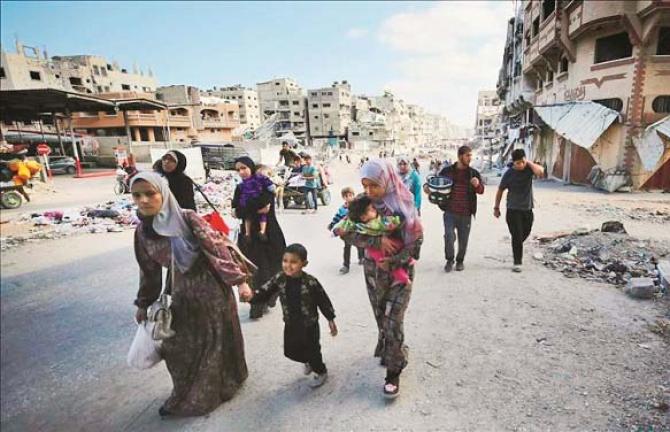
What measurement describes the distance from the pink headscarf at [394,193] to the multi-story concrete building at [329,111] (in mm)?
61931

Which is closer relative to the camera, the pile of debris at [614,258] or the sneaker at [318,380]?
the sneaker at [318,380]

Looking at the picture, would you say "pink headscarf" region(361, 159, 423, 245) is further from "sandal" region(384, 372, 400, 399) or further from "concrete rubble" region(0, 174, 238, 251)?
"concrete rubble" region(0, 174, 238, 251)

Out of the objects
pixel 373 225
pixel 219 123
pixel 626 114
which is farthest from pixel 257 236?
pixel 219 123

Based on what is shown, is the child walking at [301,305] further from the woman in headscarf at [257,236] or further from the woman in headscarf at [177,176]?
the woman in headscarf at [177,176]

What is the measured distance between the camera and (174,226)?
209 cm

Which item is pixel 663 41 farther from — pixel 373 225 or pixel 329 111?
pixel 329 111

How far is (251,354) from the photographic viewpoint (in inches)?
120

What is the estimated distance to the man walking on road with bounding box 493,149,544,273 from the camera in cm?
421

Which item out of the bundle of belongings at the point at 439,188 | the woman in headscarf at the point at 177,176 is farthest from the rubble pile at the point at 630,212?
the woman in headscarf at the point at 177,176

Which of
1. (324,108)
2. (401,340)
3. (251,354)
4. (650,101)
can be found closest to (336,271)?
(251,354)

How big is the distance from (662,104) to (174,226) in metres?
4.09

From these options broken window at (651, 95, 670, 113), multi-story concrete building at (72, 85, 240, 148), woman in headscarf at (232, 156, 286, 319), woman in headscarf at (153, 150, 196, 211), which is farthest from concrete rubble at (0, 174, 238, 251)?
multi-story concrete building at (72, 85, 240, 148)

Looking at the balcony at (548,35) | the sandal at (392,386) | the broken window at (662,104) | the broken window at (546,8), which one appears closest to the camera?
the sandal at (392,386)

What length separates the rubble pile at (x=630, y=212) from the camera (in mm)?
3581
